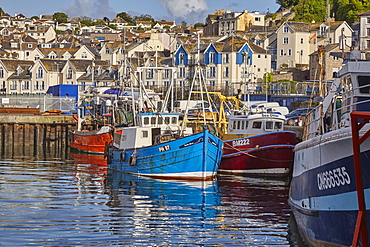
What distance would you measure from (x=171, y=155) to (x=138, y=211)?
8.10 meters

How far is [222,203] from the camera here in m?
23.8

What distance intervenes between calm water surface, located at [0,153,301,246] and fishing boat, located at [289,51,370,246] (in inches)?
89.8

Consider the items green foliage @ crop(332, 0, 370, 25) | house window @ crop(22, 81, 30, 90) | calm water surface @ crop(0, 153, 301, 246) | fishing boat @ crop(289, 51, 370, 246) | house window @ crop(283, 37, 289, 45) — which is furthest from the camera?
green foliage @ crop(332, 0, 370, 25)

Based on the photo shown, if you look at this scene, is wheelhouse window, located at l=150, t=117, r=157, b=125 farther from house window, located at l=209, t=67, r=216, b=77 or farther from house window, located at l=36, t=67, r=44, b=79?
house window, located at l=36, t=67, r=44, b=79

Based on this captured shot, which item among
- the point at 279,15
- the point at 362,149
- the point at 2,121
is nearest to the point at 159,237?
the point at 362,149

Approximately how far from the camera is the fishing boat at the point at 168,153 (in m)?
29.2

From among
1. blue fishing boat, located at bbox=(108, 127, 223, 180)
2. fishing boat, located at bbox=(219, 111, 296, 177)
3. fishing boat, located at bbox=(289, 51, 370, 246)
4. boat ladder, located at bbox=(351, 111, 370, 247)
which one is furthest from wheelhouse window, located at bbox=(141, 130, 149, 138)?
boat ladder, located at bbox=(351, 111, 370, 247)

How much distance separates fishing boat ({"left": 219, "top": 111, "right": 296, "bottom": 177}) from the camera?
31.0 m

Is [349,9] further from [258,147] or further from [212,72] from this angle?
[258,147]

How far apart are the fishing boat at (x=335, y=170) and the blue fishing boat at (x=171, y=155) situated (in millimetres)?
12226

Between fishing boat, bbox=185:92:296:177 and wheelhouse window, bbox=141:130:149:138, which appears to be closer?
fishing boat, bbox=185:92:296:177

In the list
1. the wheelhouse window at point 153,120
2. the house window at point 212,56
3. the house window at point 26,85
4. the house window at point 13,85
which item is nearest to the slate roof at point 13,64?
the house window at point 13,85

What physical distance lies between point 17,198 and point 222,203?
7501 millimetres

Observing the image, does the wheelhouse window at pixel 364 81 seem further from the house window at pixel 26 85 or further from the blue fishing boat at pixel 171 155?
the house window at pixel 26 85
